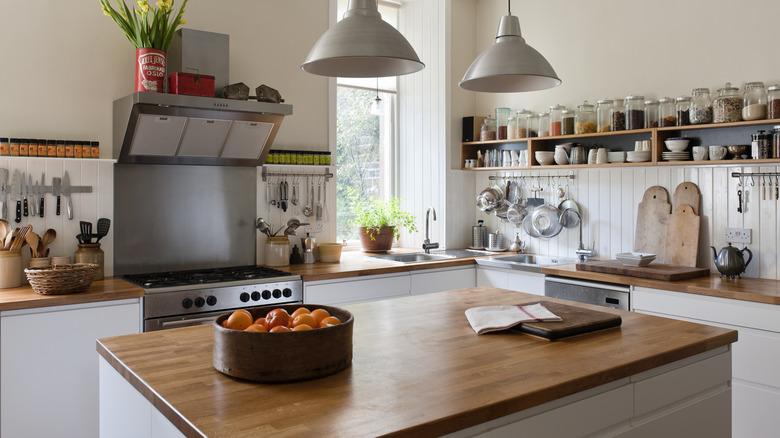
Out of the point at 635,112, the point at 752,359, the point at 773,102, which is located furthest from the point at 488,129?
the point at 752,359

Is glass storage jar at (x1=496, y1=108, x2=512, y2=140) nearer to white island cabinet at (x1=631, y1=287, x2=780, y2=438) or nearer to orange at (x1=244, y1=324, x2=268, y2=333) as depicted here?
white island cabinet at (x1=631, y1=287, x2=780, y2=438)

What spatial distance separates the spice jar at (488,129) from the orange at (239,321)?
3722 millimetres

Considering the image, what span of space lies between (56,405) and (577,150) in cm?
365

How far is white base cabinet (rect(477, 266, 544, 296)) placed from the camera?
4215 millimetres

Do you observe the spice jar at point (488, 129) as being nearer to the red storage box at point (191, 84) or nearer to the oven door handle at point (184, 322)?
the red storage box at point (191, 84)

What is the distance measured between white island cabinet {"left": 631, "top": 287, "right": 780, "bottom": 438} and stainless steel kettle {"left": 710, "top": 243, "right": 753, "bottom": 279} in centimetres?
42

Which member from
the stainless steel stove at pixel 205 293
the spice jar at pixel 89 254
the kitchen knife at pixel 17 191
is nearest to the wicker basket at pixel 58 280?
the stainless steel stove at pixel 205 293

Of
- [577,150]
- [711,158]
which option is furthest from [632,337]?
[577,150]

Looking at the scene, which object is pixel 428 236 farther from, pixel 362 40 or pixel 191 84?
pixel 362 40

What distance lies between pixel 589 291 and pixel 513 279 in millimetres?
654

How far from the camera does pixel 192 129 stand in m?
3.68

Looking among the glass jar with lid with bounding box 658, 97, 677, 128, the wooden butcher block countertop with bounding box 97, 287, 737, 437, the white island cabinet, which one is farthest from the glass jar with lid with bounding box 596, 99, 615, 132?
the wooden butcher block countertop with bounding box 97, 287, 737, 437

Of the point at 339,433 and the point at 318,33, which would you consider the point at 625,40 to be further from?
the point at 339,433

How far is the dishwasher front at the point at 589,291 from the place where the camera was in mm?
3697
